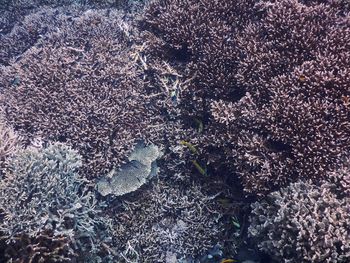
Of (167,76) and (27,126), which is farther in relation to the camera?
(167,76)

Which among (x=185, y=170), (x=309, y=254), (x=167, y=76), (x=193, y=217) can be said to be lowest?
(x=193, y=217)

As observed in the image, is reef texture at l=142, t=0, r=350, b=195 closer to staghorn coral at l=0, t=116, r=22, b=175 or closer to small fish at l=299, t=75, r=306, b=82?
small fish at l=299, t=75, r=306, b=82

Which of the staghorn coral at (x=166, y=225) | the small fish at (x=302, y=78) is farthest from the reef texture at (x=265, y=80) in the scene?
the staghorn coral at (x=166, y=225)

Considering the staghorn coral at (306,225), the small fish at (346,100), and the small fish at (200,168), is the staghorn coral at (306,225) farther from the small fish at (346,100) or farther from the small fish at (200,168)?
the small fish at (200,168)

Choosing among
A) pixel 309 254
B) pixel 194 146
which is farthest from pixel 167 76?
pixel 309 254

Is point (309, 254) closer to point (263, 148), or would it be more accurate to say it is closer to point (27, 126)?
point (263, 148)

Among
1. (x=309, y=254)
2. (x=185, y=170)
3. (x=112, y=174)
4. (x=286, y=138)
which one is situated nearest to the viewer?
(x=309, y=254)
